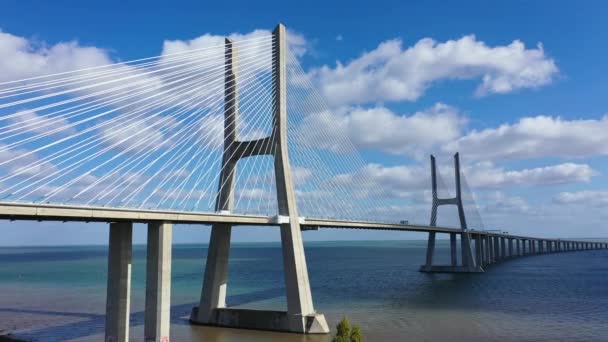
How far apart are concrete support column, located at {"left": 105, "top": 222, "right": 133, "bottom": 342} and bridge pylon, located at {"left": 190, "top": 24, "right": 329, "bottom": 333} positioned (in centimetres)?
850

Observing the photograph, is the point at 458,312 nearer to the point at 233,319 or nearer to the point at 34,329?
the point at 233,319

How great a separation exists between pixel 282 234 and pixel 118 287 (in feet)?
34.4

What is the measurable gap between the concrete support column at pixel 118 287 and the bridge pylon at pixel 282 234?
8503mm

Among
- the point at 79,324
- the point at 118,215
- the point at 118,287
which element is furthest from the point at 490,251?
the point at 118,215

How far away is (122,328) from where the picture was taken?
21.3 m

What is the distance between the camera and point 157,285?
22500mm

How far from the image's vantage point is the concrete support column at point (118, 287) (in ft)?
70.0

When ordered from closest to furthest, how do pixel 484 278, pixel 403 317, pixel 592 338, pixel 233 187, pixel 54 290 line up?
pixel 592 338, pixel 233 187, pixel 403 317, pixel 54 290, pixel 484 278

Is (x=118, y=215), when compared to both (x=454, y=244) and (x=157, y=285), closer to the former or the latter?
(x=157, y=285)

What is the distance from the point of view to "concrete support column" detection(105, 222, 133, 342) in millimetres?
21344

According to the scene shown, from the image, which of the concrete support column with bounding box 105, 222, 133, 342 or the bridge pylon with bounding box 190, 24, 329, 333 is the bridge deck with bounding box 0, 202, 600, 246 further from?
the bridge pylon with bounding box 190, 24, 329, 333

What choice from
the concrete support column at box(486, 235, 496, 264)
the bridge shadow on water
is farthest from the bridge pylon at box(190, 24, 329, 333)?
the concrete support column at box(486, 235, 496, 264)

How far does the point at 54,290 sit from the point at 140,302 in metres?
17.2

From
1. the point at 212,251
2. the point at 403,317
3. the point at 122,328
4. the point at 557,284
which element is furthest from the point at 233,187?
the point at 557,284
